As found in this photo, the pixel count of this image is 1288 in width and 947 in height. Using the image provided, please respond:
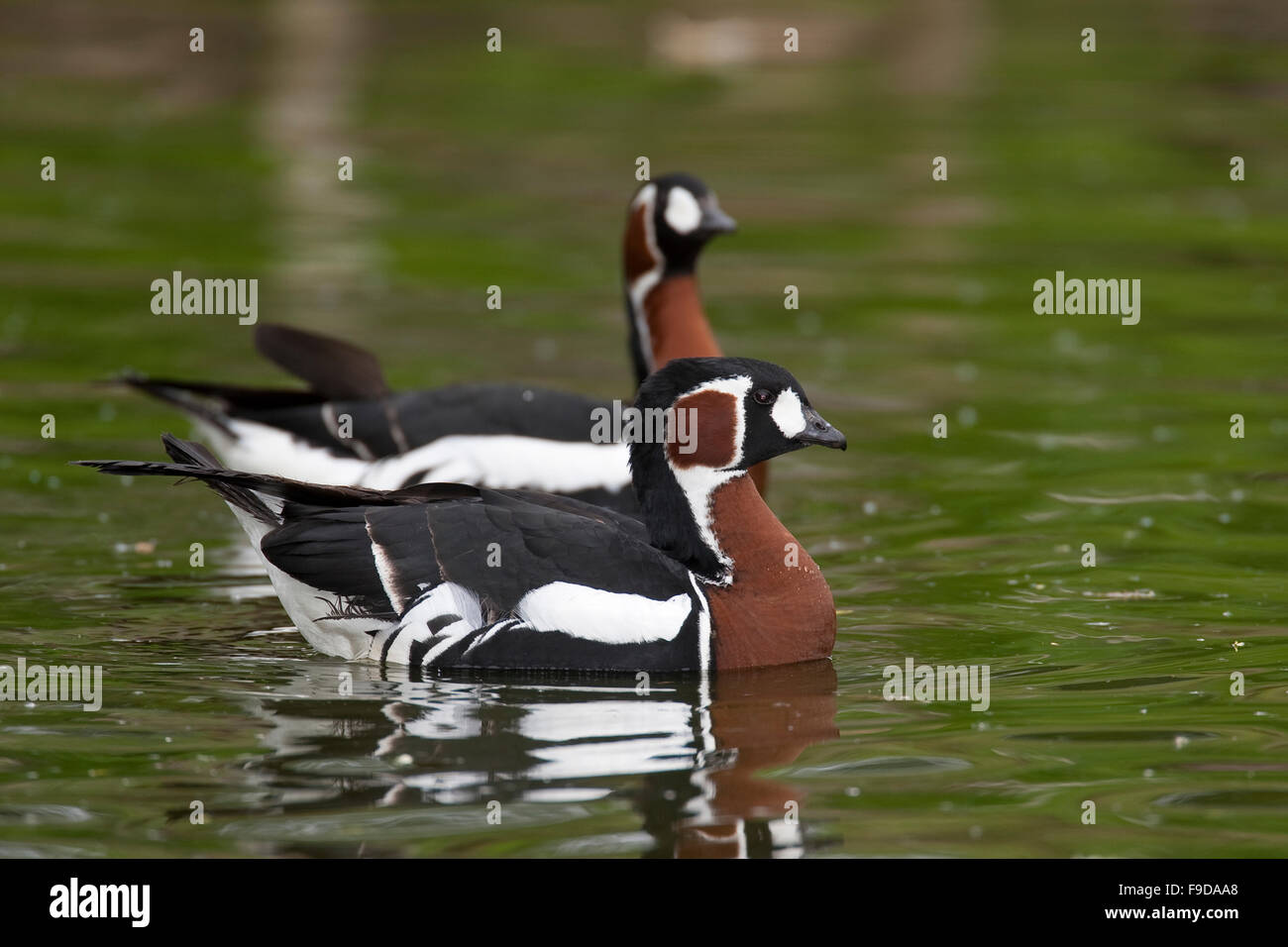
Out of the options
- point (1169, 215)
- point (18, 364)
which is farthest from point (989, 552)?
point (1169, 215)

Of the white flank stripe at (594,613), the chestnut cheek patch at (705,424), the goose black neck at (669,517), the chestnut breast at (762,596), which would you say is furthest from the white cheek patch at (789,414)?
the white flank stripe at (594,613)

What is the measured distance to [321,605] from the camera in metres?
9.27


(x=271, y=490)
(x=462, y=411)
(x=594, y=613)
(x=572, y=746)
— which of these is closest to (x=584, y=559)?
(x=594, y=613)

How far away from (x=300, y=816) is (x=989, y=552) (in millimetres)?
5081

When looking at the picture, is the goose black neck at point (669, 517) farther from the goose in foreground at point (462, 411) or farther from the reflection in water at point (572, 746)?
the goose in foreground at point (462, 411)

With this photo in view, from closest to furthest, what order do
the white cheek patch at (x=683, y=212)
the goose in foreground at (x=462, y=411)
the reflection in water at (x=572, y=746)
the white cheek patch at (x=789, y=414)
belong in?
1. the reflection in water at (x=572, y=746)
2. the white cheek patch at (x=789, y=414)
3. the goose in foreground at (x=462, y=411)
4. the white cheek patch at (x=683, y=212)

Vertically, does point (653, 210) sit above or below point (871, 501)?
above

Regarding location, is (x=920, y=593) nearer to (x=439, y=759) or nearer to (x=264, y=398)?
(x=439, y=759)

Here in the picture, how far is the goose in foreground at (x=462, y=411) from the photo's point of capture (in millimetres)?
11594

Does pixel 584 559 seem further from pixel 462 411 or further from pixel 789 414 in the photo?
pixel 462 411

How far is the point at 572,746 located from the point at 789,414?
78.2 inches

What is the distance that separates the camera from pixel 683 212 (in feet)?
41.7

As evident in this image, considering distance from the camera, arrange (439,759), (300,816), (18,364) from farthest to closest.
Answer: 1. (18,364)
2. (439,759)
3. (300,816)

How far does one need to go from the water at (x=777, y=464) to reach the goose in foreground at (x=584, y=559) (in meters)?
0.22
